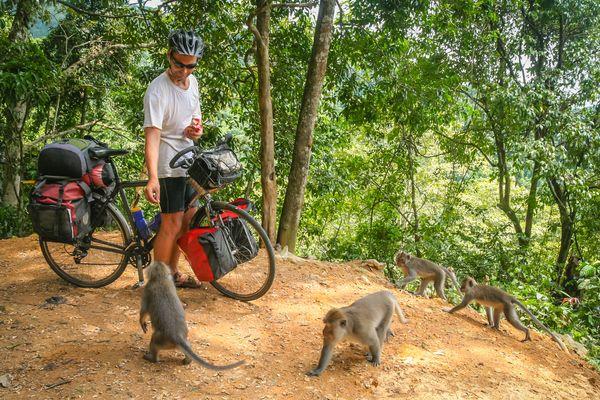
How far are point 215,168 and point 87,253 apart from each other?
1.82 m

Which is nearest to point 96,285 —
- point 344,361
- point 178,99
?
point 178,99

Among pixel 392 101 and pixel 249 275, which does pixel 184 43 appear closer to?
pixel 249 275

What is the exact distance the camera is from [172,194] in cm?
397

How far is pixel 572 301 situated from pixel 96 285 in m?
7.04

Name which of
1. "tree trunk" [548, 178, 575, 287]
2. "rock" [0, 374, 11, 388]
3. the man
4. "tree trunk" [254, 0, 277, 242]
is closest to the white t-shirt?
the man

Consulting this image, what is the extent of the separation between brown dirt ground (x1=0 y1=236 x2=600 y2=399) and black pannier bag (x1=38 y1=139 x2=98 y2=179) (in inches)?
48.1

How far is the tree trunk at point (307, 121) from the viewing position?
248 inches

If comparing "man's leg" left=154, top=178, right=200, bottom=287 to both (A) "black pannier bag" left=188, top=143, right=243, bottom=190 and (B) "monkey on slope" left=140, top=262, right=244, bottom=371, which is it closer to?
(A) "black pannier bag" left=188, top=143, right=243, bottom=190

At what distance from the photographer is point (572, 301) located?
24.4 ft

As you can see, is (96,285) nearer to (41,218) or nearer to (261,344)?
(41,218)

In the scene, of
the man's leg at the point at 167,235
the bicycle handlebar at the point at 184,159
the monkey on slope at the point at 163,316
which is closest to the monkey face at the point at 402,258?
the man's leg at the point at 167,235

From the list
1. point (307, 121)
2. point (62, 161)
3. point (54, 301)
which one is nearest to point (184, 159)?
point (62, 161)

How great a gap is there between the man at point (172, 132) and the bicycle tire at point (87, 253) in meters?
0.59

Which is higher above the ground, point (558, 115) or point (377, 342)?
point (558, 115)
